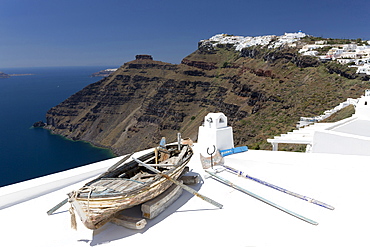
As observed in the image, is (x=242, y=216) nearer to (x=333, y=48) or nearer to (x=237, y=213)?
(x=237, y=213)

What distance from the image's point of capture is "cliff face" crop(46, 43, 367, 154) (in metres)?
33.0

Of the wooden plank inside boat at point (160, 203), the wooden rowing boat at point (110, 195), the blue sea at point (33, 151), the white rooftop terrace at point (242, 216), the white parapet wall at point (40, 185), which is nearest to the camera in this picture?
the wooden rowing boat at point (110, 195)

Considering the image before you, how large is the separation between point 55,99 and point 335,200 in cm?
14539

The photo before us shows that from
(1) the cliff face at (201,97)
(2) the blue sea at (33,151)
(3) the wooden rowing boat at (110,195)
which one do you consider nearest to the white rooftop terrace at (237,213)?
(3) the wooden rowing boat at (110,195)

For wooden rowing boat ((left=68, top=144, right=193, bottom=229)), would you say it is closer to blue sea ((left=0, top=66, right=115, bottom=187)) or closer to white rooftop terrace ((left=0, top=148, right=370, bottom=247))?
white rooftop terrace ((left=0, top=148, right=370, bottom=247))

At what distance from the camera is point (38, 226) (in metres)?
3.65

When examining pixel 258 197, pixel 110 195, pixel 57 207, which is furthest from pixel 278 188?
pixel 57 207

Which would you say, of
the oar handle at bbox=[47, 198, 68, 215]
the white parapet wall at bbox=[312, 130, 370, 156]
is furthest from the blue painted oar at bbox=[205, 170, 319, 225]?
the white parapet wall at bbox=[312, 130, 370, 156]

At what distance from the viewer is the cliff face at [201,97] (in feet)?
108

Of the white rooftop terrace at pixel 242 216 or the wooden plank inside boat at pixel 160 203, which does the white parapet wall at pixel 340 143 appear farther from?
the wooden plank inside boat at pixel 160 203

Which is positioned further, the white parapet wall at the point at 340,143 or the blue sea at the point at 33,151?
the blue sea at the point at 33,151

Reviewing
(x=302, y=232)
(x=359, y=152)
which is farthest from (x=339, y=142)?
(x=302, y=232)

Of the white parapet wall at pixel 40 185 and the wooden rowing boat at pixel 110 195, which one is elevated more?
the wooden rowing boat at pixel 110 195

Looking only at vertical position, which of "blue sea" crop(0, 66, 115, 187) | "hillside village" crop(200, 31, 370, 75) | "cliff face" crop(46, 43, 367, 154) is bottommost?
"blue sea" crop(0, 66, 115, 187)
